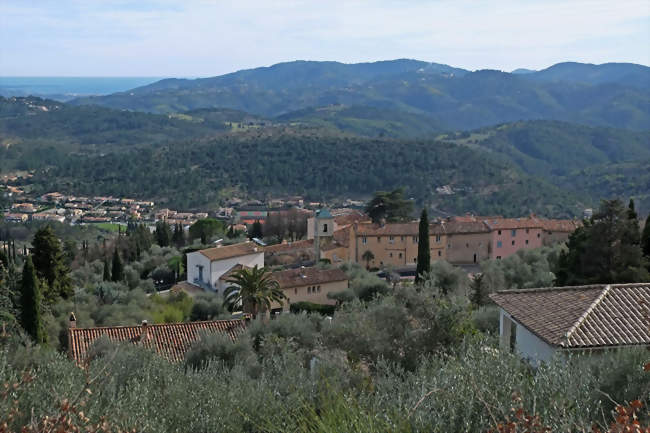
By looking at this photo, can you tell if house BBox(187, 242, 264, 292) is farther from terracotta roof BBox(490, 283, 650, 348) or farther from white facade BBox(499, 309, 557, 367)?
terracotta roof BBox(490, 283, 650, 348)

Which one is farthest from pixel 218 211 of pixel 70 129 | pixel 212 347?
pixel 70 129

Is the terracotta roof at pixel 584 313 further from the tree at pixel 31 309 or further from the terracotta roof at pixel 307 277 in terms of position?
the terracotta roof at pixel 307 277

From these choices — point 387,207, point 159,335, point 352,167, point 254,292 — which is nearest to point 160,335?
point 159,335

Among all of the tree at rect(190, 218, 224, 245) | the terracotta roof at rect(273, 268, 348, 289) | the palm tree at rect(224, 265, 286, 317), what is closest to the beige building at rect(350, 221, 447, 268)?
the terracotta roof at rect(273, 268, 348, 289)

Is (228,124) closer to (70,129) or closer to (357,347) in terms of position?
(70,129)

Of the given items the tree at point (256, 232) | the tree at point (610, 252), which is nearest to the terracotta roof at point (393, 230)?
the tree at point (256, 232)

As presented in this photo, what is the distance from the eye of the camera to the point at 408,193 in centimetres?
10212

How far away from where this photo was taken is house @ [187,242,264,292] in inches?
1419

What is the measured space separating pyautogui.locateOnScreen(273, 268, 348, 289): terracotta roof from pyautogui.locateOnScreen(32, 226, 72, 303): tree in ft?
31.0

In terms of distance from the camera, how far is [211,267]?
36.0m

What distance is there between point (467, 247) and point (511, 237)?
3.08m

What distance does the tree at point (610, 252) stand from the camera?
1777cm

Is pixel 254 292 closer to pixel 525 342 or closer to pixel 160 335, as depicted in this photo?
pixel 160 335

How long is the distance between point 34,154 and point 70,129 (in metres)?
46.9
